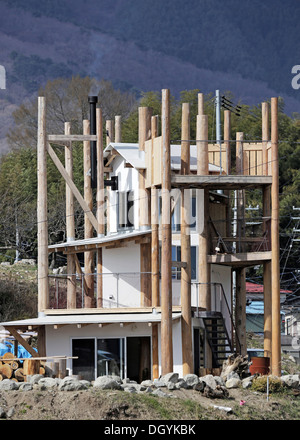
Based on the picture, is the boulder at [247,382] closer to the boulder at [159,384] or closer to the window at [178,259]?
the boulder at [159,384]

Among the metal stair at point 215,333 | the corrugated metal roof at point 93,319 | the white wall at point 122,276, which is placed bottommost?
the metal stair at point 215,333

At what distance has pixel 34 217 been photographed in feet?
212

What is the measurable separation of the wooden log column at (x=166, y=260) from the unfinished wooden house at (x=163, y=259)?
34mm

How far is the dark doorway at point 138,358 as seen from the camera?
36906 mm

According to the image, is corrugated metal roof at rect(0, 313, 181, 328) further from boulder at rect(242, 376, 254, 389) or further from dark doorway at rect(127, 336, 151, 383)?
boulder at rect(242, 376, 254, 389)

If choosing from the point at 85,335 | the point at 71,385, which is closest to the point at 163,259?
the point at 85,335

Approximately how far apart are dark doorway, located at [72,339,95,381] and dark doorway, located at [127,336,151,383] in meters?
1.31

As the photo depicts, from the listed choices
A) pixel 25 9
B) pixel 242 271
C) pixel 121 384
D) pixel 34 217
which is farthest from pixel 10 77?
pixel 121 384

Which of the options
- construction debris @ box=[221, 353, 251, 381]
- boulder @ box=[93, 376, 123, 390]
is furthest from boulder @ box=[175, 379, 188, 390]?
construction debris @ box=[221, 353, 251, 381]

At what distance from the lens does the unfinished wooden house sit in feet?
119

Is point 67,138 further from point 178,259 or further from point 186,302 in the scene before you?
point 186,302

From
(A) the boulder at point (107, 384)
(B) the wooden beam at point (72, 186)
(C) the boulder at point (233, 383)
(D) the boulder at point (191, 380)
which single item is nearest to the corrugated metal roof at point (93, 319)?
(C) the boulder at point (233, 383)

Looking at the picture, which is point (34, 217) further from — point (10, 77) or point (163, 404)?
point (10, 77)

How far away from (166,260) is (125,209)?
26.6 feet
